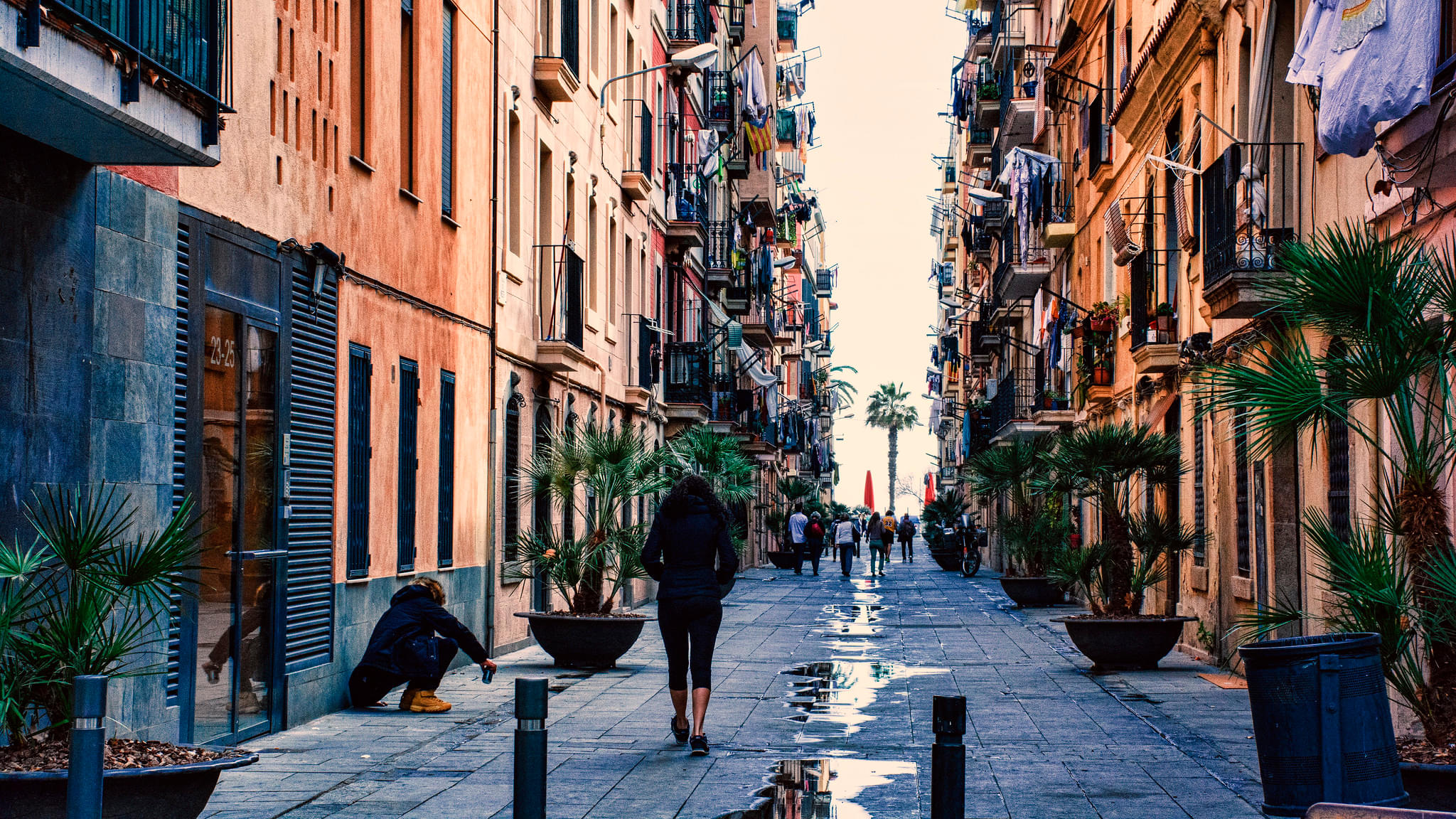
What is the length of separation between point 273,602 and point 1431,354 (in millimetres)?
8103

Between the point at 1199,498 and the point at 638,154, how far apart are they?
46.4 feet

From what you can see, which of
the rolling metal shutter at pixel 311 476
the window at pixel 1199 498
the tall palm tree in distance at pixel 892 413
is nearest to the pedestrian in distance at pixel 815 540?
the window at pixel 1199 498

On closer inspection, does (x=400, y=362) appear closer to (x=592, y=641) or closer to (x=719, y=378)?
(x=592, y=641)

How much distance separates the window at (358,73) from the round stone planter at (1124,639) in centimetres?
854

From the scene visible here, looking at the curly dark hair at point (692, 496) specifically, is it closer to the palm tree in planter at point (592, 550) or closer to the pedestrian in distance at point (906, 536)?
the palm tree in planter at point (592, 550)

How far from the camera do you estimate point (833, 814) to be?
869 centimetres

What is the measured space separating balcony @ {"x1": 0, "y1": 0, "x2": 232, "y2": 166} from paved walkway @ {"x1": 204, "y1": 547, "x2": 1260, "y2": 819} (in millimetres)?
3585

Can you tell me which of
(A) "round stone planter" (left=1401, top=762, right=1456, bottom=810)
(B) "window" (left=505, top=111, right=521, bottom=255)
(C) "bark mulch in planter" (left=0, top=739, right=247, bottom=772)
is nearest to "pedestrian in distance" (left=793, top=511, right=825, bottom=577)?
(B) "window" (left=505, top=111, right=521, bottom=255)

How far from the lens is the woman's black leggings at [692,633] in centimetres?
1114

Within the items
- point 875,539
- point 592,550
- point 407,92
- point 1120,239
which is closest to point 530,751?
point 407,92

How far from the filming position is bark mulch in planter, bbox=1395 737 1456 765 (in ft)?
25.0

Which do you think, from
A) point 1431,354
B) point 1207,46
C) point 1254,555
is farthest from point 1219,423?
point 1431,354

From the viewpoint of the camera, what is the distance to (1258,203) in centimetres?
1502

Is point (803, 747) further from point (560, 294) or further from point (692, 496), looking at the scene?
point (560, 294)
